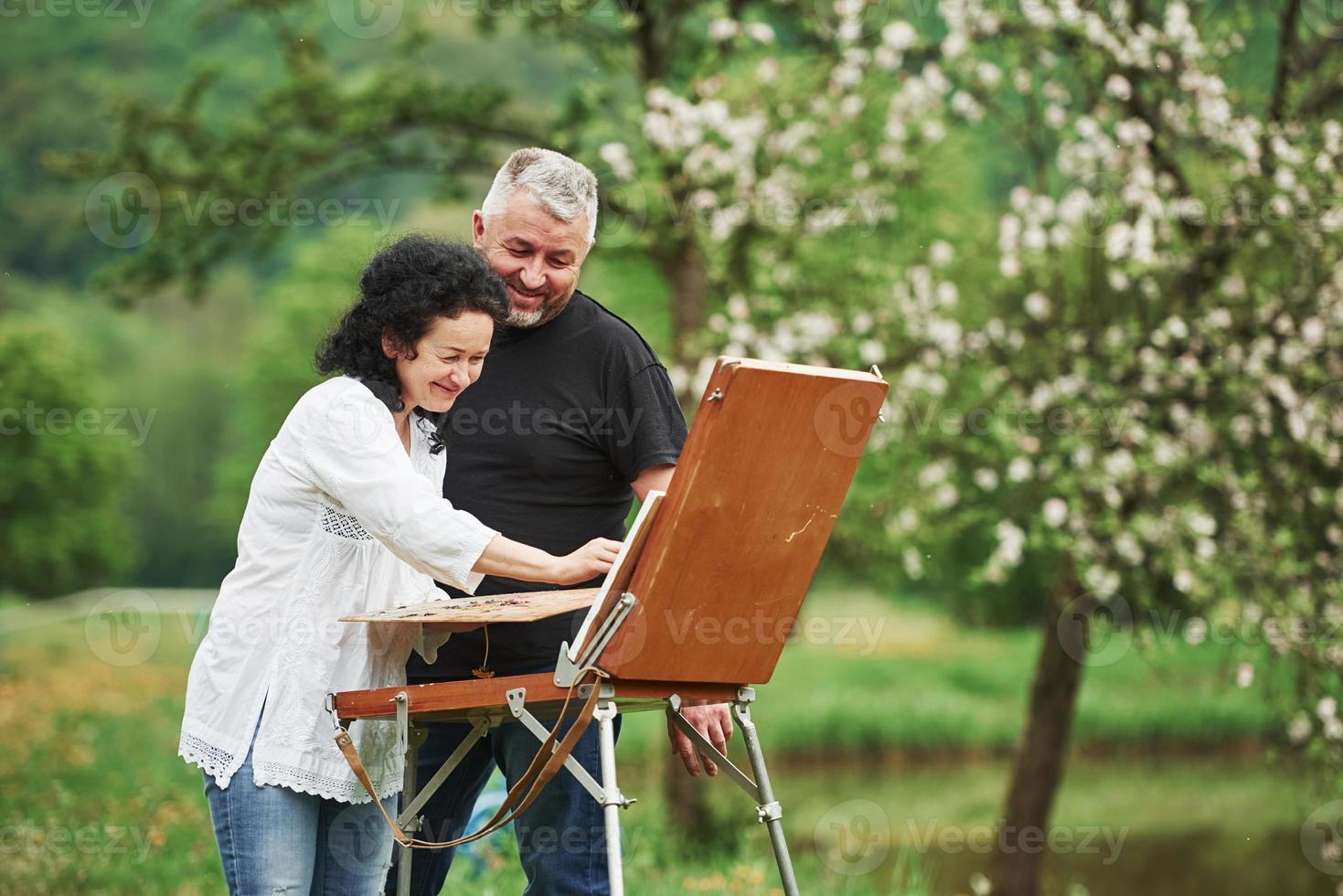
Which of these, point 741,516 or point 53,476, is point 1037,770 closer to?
point 741,516

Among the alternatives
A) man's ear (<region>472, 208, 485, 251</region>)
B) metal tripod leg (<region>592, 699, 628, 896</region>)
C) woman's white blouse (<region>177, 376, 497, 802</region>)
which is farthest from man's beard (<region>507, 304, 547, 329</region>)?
metal tripod leg (<region>592, 699, 628, 896</region>)

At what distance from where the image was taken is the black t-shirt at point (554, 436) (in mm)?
3871

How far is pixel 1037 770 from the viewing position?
9.20m

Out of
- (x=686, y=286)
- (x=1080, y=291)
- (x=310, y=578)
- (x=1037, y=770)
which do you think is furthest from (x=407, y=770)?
(x=686, y=286)

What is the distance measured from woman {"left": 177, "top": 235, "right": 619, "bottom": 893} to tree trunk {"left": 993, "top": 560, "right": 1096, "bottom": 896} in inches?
256

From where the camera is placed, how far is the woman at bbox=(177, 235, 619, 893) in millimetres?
3008

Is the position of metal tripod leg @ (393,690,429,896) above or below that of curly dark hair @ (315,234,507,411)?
below

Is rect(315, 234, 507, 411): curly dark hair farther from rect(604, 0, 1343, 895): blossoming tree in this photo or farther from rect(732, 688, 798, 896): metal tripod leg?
rect(604, 0, 1343, 895): blossoming tree

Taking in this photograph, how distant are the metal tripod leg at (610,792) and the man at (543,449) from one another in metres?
0.83

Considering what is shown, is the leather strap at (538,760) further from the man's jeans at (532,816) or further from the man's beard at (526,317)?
the man's beard at (526,317)

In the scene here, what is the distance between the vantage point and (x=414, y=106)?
34.2 feet

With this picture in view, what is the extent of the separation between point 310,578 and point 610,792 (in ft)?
2.47

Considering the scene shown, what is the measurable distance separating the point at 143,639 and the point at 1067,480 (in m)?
21.4

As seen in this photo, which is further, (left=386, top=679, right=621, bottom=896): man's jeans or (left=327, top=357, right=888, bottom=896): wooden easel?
(left=386, top=679, right=621, bottom=896): man's jeans
